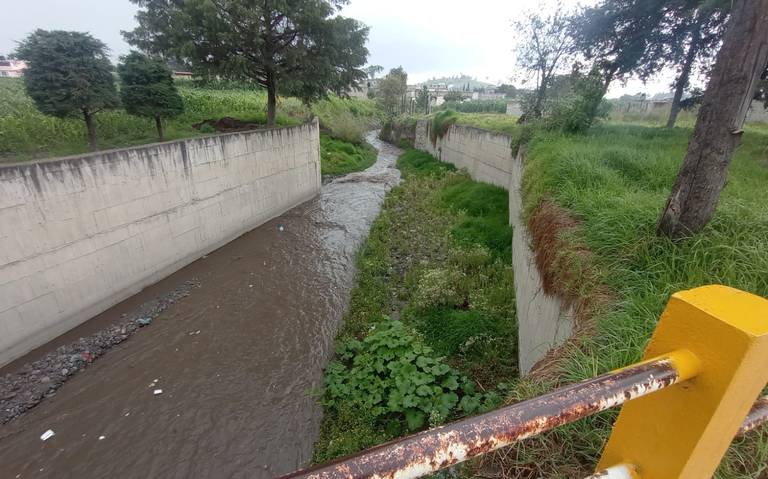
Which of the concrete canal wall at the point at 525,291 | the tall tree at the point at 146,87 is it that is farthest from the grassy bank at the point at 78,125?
the concrete canal wall at the point at 525,291

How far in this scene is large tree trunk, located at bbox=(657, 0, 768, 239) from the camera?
2.22 meters

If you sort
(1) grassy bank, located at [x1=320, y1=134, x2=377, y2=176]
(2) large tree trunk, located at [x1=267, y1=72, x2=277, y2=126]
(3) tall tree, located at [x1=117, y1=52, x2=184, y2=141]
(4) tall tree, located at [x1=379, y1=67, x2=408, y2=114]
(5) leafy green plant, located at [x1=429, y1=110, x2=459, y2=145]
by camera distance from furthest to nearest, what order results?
(4) tall tree, located at [x1=379, y1=67, x2=408, y2=114], (1) grassy bank, located at [x1=320, y1=134, x2=377, y2=176], (5) leafy green plant, located at [x1=429, y1=110, x2=459, y2=145], (2) large tree trunk, located at [x1=267, y1=72, x2=277, y2=126], (3) tall tree, located at [x1=117, y1=52, x2=184, y2=141]

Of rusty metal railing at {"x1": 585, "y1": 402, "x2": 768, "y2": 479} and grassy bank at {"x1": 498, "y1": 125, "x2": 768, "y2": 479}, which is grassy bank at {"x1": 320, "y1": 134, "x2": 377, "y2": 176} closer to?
grassy bank at {"x1": 498, "y1": 125, "x2": 768, "y2": 479}

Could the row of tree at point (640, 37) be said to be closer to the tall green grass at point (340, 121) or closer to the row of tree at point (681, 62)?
the row of tree at point (681, 62)

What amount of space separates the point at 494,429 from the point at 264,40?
13495mm

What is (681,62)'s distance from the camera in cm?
1162

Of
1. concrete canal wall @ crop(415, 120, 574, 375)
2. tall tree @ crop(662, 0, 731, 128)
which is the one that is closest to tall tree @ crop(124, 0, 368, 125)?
concrete canal wall @ crop(415, 120, 574, 375)

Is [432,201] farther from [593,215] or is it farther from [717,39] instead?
[717,39]

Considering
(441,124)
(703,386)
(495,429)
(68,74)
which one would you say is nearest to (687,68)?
(441,124)

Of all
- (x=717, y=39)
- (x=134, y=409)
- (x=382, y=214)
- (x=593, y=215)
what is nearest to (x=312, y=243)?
(x=382, y=214)

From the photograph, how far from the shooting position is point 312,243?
33.4ft

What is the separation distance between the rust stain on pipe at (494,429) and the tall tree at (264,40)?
12.6 m

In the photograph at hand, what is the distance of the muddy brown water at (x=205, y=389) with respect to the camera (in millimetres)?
4246

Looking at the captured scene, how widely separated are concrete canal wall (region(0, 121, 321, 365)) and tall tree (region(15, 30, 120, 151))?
1.93m
